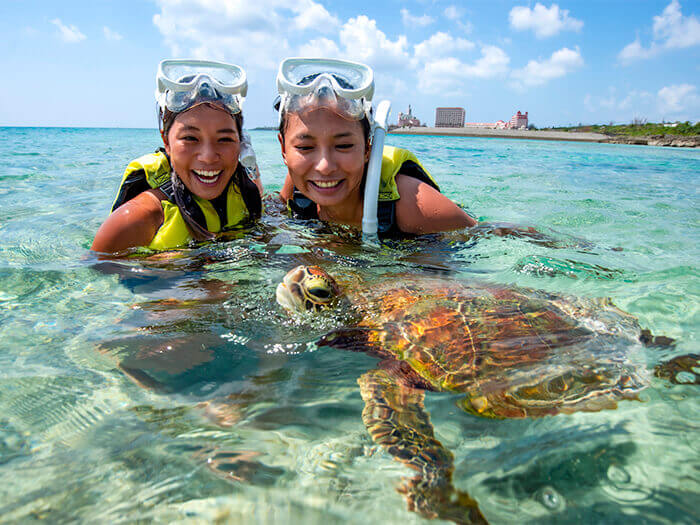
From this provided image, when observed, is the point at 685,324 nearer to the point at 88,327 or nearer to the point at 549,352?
the point at 549,352

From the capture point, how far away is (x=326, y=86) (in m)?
3.49

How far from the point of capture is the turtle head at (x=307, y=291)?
253 cm

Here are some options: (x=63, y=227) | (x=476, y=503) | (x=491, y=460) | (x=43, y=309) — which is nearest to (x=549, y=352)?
(x=491, y=460)

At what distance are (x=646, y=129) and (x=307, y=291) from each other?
6614 cm

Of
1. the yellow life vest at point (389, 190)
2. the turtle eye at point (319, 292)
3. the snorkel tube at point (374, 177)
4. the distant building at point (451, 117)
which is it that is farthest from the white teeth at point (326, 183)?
the distant building at point (451, 117)

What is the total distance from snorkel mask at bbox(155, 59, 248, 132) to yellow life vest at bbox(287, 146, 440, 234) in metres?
1.11

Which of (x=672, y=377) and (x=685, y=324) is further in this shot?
(x=685, y=324)

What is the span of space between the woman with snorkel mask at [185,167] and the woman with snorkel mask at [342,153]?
53 centimetres

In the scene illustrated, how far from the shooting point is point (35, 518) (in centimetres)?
136

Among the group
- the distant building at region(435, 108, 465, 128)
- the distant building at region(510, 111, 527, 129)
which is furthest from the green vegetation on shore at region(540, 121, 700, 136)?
the distant building at region(435, 108, 465, 128)

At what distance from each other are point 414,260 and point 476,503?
2307mm

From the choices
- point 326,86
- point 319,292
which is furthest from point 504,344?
point 326,86

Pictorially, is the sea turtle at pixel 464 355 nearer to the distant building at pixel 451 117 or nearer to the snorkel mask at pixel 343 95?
the snorkel mask at pixel 343 95

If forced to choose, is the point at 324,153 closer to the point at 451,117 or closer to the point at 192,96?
the point at 192,96
